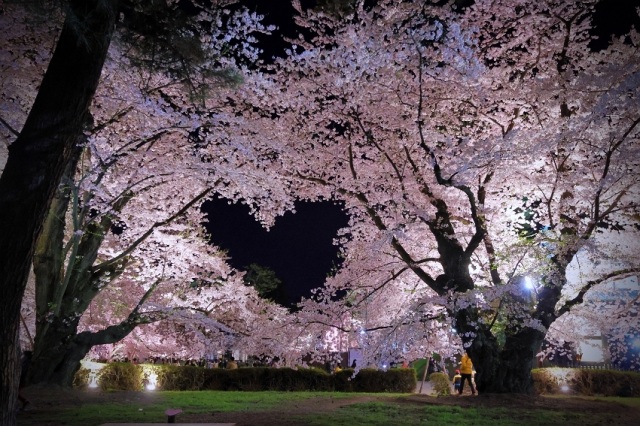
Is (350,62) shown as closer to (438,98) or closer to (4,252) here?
(438,98)

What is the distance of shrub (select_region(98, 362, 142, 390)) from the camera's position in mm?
14638

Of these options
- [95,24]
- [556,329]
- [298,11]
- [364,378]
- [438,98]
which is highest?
[298,11]

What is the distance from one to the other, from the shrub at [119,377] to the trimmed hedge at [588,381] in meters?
12.2

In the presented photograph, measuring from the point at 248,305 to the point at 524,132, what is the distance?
13.0 metres

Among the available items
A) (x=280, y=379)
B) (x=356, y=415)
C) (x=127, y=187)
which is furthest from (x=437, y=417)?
(x=280, y=379)

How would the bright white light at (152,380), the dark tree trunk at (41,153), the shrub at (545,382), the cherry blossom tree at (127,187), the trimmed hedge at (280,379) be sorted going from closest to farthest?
the dark tree trunk at (41,153), the cherry blossom tree at (127,187), the shrub at (545,382), the bright white light at (152,380), the trimmed hedge at (280,379)

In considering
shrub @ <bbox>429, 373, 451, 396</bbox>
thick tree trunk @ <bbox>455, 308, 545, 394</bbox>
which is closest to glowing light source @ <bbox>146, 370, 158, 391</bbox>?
shrub @ <bbox>429, 373, 451, 396</bbox>

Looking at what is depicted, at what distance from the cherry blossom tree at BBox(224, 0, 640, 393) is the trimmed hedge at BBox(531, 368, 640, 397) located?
3.87m

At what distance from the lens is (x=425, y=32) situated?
9180mm

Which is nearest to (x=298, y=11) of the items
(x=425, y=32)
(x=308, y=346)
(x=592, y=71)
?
(x=425, y=32)

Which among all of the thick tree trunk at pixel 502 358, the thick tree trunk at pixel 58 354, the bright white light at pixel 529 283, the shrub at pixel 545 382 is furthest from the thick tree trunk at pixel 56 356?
the shrub at pixel 545 382

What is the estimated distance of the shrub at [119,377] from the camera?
14.6 meters

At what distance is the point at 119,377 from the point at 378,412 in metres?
10.0

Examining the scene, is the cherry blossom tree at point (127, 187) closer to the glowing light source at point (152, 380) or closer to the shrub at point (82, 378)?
the shrub at point (82, 378)
